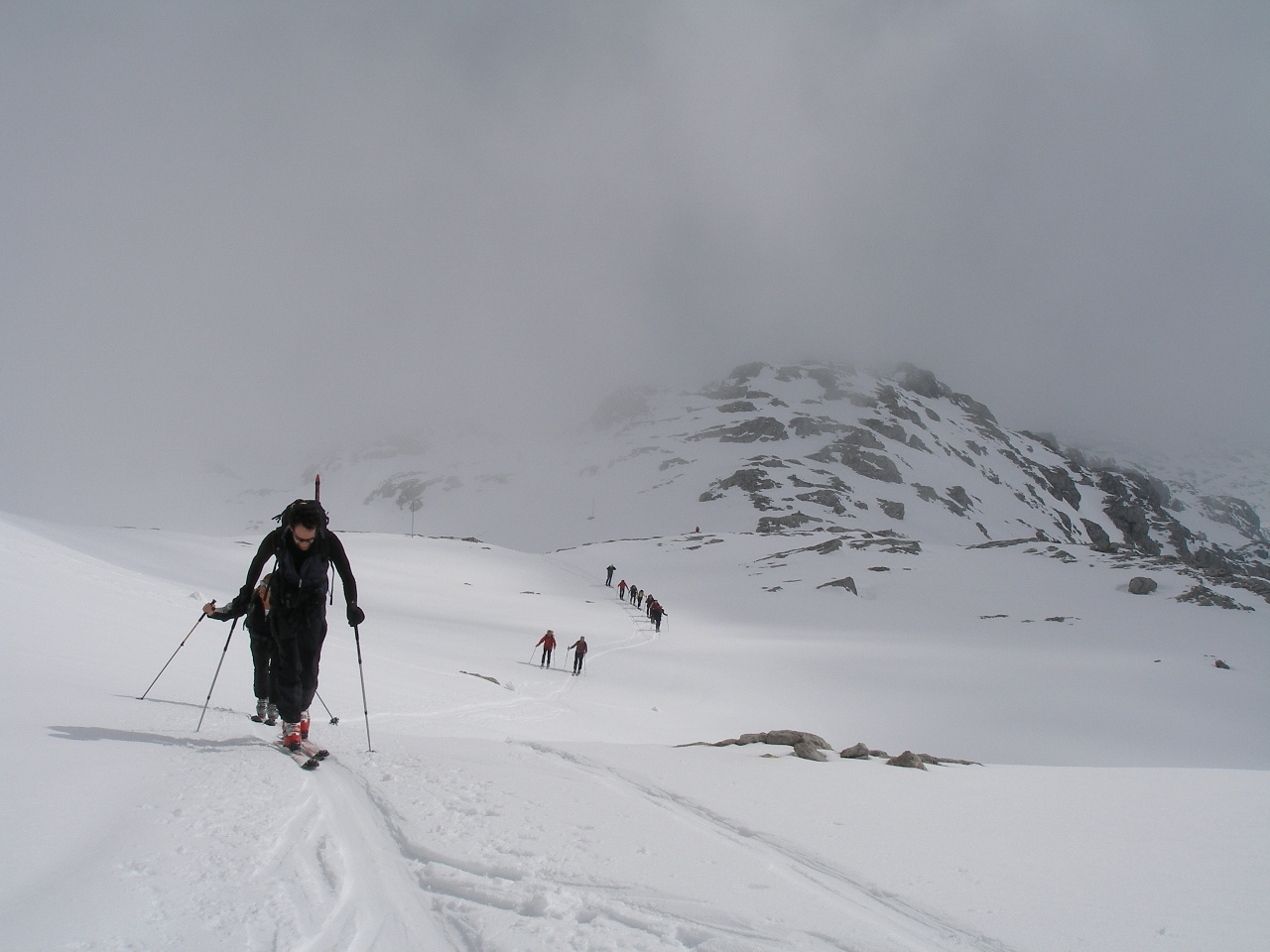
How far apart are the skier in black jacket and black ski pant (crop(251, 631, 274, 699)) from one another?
0.23 m

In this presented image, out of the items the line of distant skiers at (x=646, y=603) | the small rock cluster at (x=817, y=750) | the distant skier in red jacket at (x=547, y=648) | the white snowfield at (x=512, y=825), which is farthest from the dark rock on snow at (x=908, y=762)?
the line of distant skiers at (x=646, y=603)

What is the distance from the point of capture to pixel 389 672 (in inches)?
510

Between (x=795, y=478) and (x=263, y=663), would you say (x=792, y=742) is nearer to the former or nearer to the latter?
(x=263, y=663)

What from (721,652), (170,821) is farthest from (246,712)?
(721,652)

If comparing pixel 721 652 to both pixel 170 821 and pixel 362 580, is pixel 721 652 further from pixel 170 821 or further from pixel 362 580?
pixel 170 821

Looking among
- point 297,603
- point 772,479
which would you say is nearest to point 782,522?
point 772,479

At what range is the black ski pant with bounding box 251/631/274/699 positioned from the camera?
227 inches

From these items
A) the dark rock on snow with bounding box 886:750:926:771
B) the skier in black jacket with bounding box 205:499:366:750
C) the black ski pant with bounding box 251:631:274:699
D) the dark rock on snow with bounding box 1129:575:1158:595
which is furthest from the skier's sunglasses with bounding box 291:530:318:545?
the dark rock on snow with bounding box 1129:575:1158:595

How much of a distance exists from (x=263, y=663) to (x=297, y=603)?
0.82 m

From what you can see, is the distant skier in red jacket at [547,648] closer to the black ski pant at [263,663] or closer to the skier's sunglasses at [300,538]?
the black ski pant at [263,663]

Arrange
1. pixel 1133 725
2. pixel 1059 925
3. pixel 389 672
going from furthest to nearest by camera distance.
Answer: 1. pixel 1133 725
2. pixel 389 672
3. pixel 1059 925

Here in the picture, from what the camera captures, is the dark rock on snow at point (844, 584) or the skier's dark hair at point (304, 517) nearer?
the skier's dark hair at point (304, 517)

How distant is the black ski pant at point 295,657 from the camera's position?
5422mm

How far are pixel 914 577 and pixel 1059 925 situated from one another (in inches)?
1678
